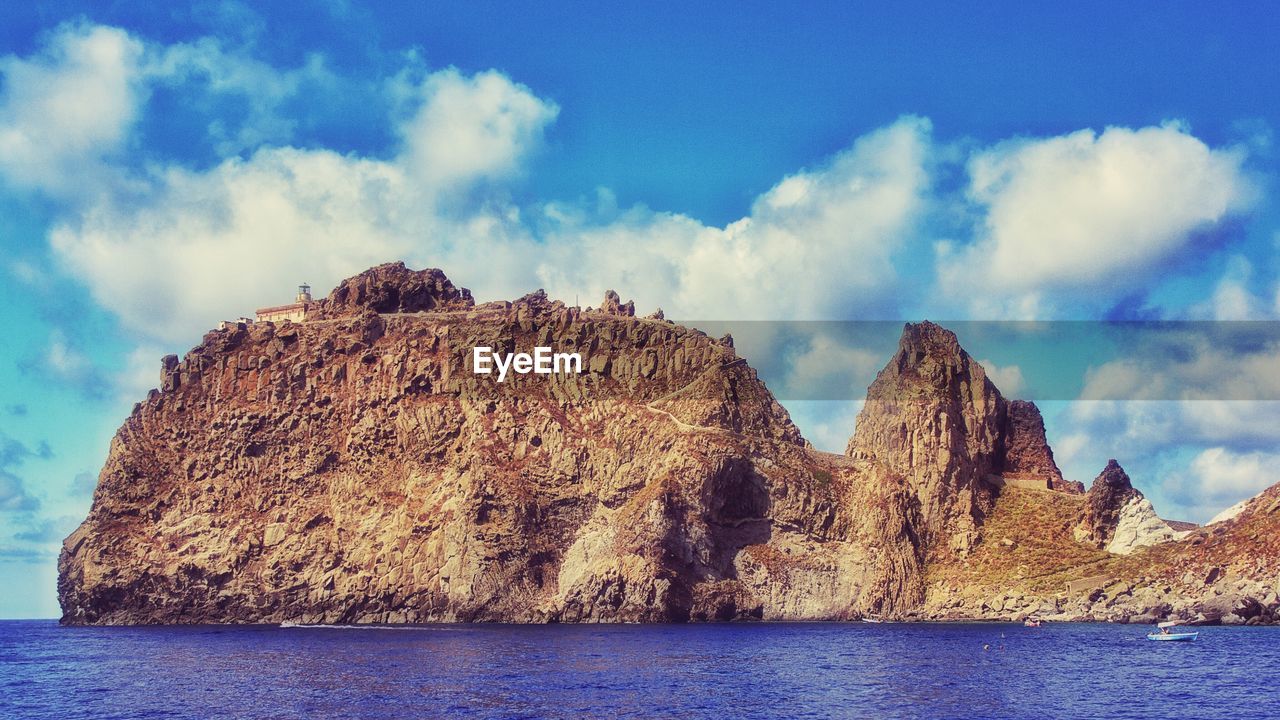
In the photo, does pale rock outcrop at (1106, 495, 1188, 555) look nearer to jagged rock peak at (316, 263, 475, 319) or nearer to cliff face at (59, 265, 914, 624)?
cliff face at (59, 265, 914, 624)

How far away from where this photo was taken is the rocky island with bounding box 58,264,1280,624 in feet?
458

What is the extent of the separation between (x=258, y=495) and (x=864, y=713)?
340 ft

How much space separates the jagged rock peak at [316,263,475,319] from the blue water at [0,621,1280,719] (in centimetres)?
5865

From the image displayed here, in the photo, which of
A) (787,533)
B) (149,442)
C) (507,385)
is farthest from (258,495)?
(787,533)

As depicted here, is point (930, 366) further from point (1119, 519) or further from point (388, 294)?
point (388, 294)

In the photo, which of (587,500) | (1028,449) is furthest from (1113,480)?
(587,500)

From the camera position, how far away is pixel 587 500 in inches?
5827

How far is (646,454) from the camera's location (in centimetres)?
14812

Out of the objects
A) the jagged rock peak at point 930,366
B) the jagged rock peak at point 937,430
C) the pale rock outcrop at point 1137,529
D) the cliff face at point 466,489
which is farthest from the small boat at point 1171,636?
the jagged rock peak at point 930,366

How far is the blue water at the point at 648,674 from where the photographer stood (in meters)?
72.7

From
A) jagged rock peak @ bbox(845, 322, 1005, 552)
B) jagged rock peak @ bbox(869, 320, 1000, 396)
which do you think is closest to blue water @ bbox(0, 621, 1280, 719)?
jagged rock peak @ bbox(845, 322, 1005, 552)

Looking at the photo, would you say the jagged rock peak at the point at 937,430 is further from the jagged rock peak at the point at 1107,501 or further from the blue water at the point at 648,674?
the blue water at the point at 648,674

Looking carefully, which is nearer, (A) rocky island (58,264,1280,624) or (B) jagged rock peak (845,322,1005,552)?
(A) rocky island (58,264,1280,624)

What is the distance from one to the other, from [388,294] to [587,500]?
47.4m
